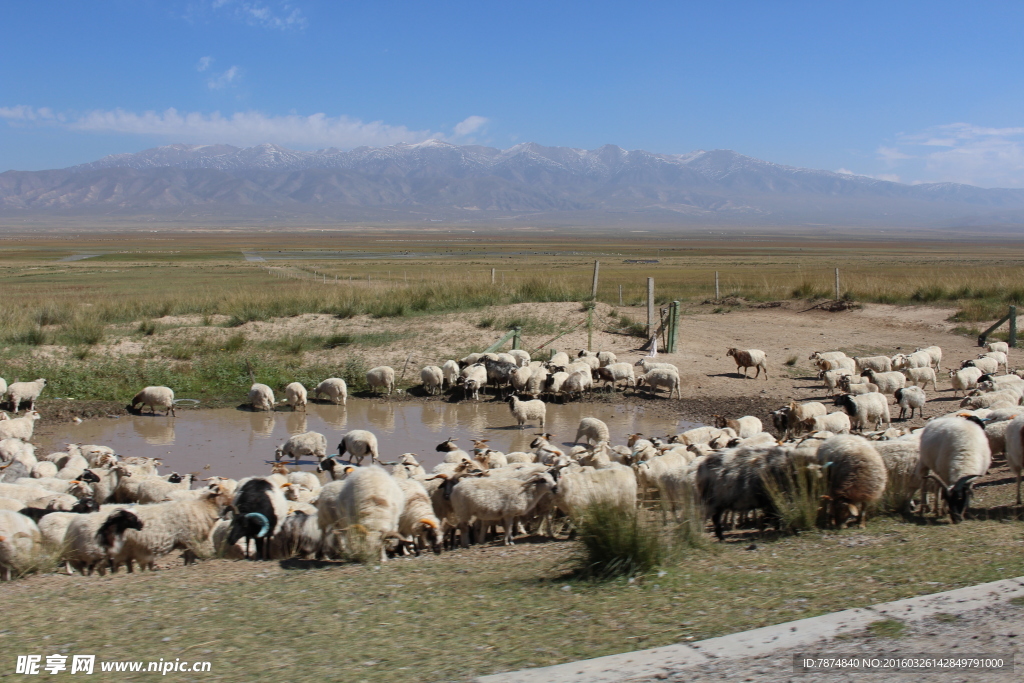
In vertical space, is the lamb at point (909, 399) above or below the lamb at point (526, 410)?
above

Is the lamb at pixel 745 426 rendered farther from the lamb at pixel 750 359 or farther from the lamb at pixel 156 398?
the lamb at pixel 156 398

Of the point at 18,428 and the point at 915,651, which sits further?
the point at 18,428

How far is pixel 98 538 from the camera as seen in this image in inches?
281

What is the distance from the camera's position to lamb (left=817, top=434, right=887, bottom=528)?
6.99m

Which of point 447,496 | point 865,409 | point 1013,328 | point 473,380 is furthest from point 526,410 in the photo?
point 1013,328

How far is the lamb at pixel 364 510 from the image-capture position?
696cm

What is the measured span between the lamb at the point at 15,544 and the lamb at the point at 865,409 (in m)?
12.0

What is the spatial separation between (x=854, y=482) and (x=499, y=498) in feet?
10.9

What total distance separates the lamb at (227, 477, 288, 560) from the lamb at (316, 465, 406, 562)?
0.47 m

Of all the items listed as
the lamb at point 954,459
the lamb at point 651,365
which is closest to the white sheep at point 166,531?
the lamb at point 954,459

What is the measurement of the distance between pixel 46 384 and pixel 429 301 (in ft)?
38.1

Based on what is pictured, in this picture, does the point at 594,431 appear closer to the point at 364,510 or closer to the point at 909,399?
the point at 909,399

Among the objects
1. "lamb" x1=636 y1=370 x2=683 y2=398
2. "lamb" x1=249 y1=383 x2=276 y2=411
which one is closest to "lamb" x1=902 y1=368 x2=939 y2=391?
"lamb" x1=636 y1=370 x2=683 y2=398

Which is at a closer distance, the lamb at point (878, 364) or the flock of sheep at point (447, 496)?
the flock of sheep at point (447, 496)
